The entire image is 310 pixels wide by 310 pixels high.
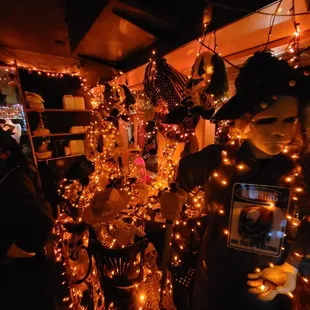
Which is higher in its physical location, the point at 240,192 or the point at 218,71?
the point at 218,71

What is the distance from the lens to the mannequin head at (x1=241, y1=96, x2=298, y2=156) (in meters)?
0.64

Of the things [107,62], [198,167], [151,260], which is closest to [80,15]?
[107,62]

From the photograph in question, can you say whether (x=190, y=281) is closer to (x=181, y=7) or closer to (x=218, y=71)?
(x=218, y=71)

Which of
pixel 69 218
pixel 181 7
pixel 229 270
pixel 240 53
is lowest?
pixel 69 218

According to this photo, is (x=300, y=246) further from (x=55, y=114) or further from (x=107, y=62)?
(x=55, y=114)

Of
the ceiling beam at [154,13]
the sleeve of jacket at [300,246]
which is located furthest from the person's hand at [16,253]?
the ceiling beam at [154,13]

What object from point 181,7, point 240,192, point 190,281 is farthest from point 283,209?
point 181,7

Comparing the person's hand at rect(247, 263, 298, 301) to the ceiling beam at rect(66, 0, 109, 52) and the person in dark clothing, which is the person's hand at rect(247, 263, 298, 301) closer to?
the person in dark clothing

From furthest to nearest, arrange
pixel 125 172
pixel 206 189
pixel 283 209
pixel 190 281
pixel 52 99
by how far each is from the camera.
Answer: pixel 52 99 < pixel 125 172 < pixel 190 281 < pixel 206 189 < pixel 283 209

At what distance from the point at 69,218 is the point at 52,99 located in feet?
6.39

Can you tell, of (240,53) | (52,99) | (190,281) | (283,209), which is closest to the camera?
(283,209)

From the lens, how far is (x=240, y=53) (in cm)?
146

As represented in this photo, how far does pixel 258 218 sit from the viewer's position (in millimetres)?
688

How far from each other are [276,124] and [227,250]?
0.59 m
